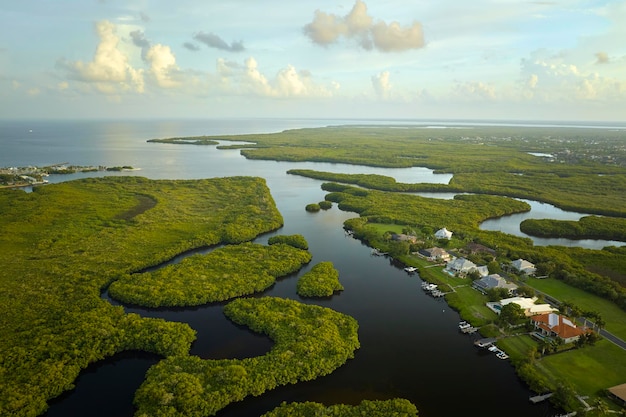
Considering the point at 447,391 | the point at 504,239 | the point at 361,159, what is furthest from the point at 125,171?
the point at 447,391

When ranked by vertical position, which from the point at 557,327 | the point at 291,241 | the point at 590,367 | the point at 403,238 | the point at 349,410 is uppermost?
the point at 291,241

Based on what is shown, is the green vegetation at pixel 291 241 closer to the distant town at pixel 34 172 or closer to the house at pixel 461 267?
the house at pixel 461 267

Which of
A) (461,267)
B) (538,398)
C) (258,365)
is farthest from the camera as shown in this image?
(461,267)

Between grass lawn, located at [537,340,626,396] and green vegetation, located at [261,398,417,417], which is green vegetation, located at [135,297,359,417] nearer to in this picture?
green vegetation, located at [261,398,417,417]

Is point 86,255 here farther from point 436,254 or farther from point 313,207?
point 436,254

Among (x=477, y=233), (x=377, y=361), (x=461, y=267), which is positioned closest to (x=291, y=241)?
(x=461, y=267)
